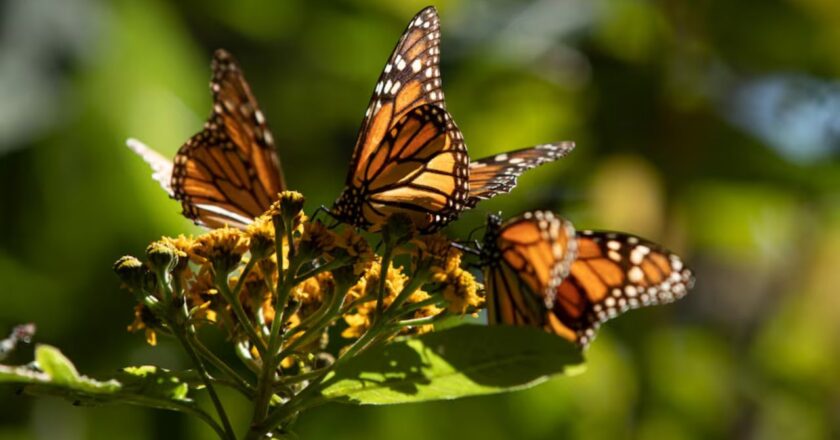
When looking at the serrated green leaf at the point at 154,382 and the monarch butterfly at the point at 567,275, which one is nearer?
the serrated green leaf at the point at 154,382

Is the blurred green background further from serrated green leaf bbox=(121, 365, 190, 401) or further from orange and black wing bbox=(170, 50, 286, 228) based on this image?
serrated green leaf bbox=(121, 365, 190, 401)

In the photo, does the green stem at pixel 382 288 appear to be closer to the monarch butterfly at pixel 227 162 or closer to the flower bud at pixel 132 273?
the flower bud at pixel 132 273

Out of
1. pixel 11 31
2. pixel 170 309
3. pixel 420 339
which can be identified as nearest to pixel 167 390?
pixel 170 309

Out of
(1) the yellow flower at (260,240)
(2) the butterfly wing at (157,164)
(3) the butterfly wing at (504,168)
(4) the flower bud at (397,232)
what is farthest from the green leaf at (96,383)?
(2) the butterfly wing at (157,164)

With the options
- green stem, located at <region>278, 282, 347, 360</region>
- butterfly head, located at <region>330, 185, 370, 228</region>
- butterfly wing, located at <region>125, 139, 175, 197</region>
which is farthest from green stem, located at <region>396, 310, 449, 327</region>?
butterfly wing, located at <region>125, 139, 175, 197</region>

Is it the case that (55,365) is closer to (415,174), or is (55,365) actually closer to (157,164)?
(415,174)

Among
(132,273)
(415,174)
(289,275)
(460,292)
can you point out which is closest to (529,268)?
(460,292)
